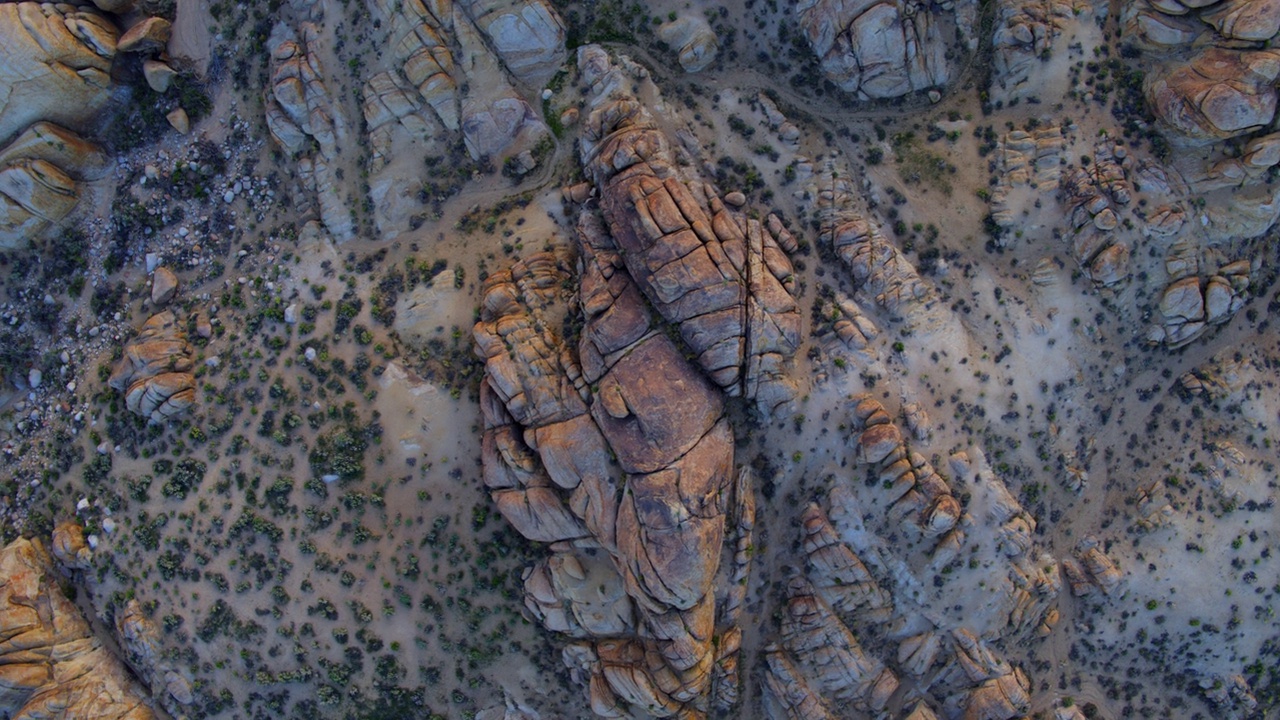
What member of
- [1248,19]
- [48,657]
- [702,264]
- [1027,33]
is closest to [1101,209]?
[1027,33]

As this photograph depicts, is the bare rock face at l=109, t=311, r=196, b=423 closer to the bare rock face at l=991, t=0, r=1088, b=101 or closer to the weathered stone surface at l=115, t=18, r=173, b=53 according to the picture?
the weathered stone surface at l=115, t=18, r=173, b=53

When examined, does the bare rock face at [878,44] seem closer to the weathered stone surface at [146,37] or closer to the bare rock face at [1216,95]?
the bare rock face at [1216,95]

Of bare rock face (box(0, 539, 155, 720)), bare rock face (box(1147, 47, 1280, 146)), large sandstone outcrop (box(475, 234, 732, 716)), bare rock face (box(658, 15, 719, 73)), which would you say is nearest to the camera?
large sandstone outcrop (box(475, 234, 732, 716))

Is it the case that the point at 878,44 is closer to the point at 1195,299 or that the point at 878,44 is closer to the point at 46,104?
the point at 1195,299

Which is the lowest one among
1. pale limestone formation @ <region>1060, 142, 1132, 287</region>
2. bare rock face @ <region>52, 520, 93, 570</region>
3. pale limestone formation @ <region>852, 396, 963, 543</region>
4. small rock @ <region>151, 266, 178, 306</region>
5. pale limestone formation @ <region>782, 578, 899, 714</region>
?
pale limestone formation @ <region>782, 578, 899, 714</region>

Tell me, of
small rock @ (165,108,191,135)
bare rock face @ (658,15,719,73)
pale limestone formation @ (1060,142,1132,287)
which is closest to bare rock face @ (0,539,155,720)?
small rock @ (165,108,191,135)

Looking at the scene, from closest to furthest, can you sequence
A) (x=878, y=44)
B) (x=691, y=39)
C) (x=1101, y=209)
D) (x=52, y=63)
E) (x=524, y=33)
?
(x=1101, y=209) < (x=878, y=44) < (x=524, y=33) < (x=52, y=63) < (x=691, y=39)
